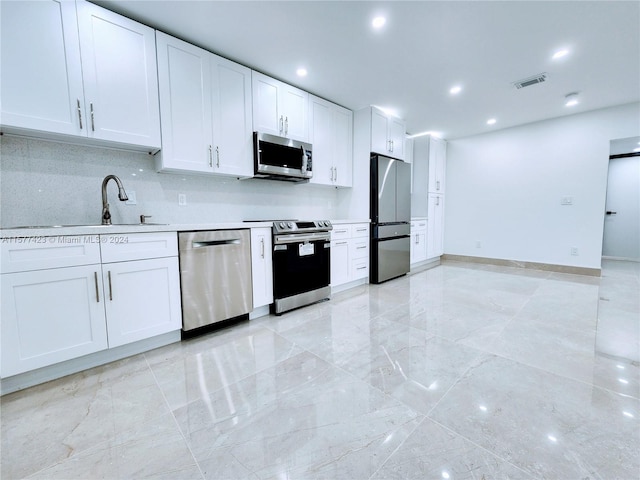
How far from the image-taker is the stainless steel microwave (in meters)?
2.65

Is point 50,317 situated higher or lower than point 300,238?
lower

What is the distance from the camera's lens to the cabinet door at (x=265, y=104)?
2652mm

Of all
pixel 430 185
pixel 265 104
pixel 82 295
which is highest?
pixel 265 104

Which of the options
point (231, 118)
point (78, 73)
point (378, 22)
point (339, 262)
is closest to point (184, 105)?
point (231, 118)

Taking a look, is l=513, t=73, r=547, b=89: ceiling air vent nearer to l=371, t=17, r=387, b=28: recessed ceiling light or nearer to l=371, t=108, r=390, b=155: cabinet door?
l=371, t=108, r=390, b=155: cabinet door

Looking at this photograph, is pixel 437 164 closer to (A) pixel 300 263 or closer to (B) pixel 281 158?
(B) pixel 281 158

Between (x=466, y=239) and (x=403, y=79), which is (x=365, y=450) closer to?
(x=403, y=79)

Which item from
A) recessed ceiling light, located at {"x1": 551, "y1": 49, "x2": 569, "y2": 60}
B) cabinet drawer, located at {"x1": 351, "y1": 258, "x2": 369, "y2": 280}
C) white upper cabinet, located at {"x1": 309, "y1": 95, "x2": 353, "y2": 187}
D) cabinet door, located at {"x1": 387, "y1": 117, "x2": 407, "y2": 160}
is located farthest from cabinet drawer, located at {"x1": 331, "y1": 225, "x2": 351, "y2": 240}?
recessed ceiling light, located at {"x1": 551, "y1": 49, "x2": 569, "y2": 60}

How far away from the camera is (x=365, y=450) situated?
109cm

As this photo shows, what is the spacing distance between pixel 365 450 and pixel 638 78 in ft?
15.6

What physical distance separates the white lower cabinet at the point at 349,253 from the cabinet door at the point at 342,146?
28.0 inches

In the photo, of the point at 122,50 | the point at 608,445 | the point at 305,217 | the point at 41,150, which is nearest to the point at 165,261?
the point at 41,150

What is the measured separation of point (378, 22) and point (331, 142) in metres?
1.52

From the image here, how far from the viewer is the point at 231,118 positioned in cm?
249
